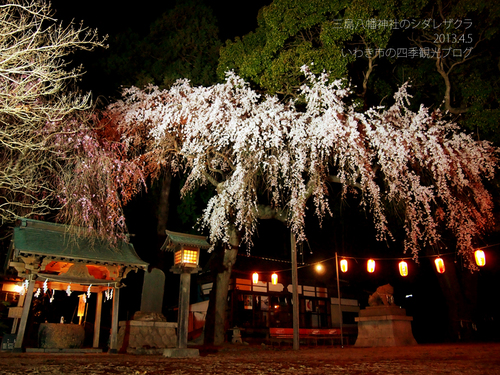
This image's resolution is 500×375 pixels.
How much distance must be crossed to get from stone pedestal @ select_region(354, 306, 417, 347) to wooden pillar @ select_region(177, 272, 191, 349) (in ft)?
24.5

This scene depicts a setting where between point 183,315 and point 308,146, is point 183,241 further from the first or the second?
point 308,146

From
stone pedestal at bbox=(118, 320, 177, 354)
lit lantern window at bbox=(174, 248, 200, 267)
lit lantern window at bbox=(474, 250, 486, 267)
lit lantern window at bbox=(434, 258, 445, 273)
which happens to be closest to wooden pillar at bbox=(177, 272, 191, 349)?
lit lantern window at bbox=(174, 248, 200, 267)

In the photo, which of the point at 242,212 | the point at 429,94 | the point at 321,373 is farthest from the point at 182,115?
the point at 429,94

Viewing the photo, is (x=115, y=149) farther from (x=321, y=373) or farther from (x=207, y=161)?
(x=321, y=373)

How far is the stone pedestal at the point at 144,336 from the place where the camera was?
9.53 m

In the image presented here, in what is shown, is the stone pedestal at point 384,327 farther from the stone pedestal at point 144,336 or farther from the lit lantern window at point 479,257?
the stone pedestal at point 144,336

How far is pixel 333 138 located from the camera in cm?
772

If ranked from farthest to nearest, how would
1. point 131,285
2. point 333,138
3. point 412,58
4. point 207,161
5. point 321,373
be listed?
point 131,285 < point 412,58 < point 207,161 < point 333,138 < point 321,373

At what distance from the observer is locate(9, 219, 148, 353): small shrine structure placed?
27.3 ft

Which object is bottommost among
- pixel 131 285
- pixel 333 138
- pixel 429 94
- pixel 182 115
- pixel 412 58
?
pixel 131 285

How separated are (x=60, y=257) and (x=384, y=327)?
10237 millimetres

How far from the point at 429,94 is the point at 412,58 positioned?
144cm

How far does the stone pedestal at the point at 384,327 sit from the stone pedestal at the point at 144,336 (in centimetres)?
675

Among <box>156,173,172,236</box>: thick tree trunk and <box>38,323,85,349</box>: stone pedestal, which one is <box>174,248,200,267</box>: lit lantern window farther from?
<box>156,173,172,236</box>: thick tree trunk
